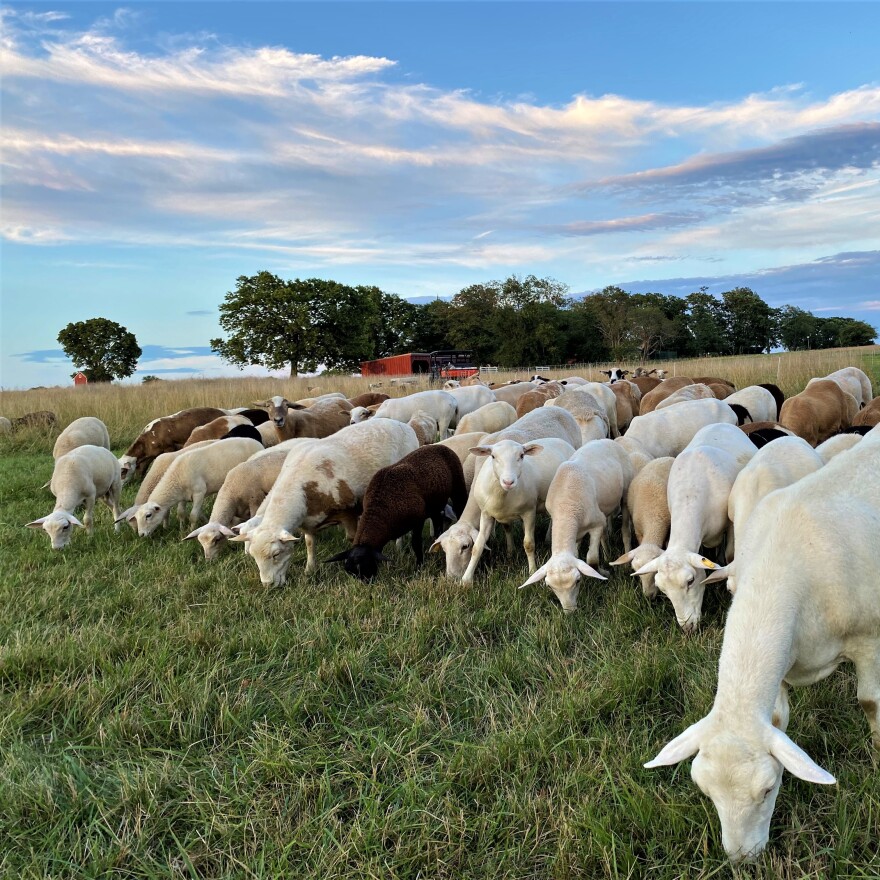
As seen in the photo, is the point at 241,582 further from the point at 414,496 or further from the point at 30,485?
the point at 30,485

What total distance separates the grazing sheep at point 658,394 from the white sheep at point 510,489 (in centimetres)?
604

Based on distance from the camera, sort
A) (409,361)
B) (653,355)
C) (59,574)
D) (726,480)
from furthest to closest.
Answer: (653,355) → (409,361) → (59,574) → (726,480)

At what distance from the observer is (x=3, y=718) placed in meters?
3.68

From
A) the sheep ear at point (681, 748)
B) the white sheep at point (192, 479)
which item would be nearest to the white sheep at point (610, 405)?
the white sheep at point (192, 479)

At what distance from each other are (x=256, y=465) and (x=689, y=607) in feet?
17.5

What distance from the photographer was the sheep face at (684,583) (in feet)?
14.6

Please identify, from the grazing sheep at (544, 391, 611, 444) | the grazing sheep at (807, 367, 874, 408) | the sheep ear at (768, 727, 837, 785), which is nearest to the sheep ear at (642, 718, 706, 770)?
the sheep ear at (768, 727, 837, 785)

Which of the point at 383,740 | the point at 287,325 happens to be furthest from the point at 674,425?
the point at 287,325

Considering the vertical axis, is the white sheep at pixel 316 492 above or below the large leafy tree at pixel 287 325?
below

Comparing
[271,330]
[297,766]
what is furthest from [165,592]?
[271,330]

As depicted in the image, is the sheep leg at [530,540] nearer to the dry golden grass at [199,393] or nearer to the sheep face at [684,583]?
the sheep face at [684,583]

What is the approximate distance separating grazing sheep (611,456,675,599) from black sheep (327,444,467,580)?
6.42ft

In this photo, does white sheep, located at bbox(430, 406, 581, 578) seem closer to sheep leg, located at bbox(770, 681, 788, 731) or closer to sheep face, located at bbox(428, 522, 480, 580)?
sheep face, located at bbox(428, 522, 480, 580)

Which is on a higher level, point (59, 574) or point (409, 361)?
point (409, 361)
